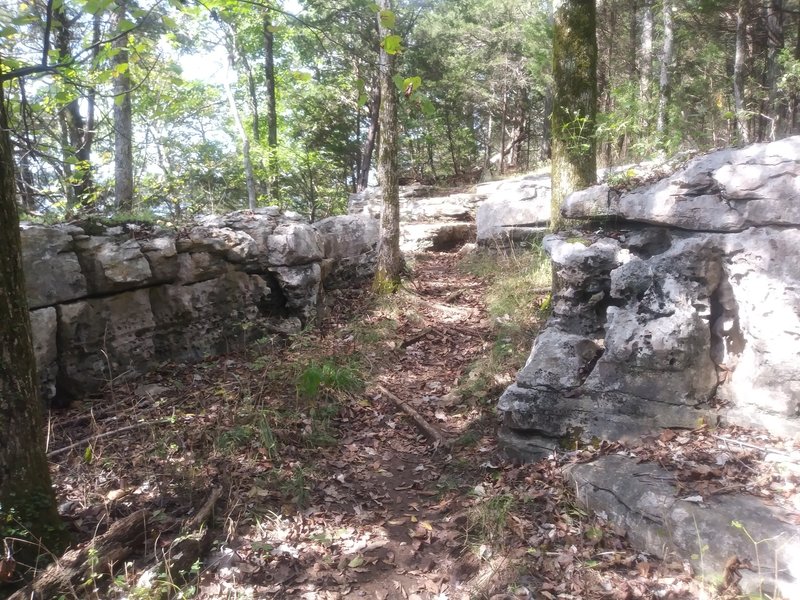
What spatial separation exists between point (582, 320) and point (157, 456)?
4.24 m

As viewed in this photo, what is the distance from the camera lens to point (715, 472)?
12.1ft

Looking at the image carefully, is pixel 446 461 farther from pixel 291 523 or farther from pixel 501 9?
pixel 501 9

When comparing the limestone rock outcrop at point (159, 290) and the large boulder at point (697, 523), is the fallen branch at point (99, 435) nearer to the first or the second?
the limestone rock outcrop at point (159, 290)

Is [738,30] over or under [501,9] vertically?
under

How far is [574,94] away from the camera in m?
6.30

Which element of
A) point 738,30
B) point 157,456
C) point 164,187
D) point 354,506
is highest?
point 738,30

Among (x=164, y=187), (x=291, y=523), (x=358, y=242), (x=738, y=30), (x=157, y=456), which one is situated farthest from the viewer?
(x=738, y=30)

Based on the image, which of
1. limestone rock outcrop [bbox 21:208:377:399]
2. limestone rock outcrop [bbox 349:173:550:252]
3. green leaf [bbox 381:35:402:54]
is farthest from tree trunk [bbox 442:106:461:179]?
green leaf [bbox 381:35:402:54]

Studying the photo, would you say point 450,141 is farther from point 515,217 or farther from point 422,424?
point 422,424

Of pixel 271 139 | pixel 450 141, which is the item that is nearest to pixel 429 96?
pixel 450 141

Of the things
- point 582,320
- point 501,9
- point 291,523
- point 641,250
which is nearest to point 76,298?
point 291,523

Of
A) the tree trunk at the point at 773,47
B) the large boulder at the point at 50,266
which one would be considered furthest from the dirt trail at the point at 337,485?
the tree trunk at the point at 773,47

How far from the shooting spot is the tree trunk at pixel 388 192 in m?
8.89

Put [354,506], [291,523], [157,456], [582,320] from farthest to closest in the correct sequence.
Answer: [582,320] < [157,456] < [354,506] < [291,523]
